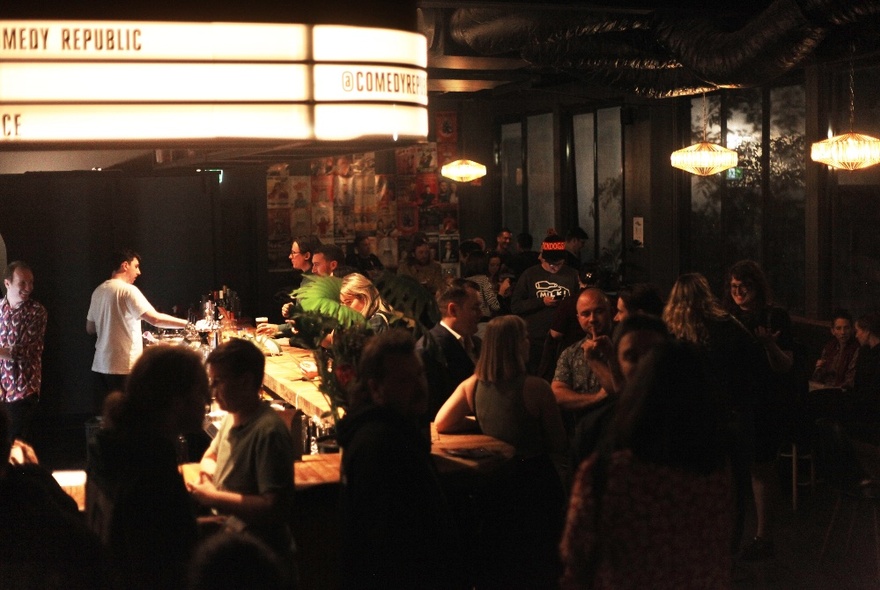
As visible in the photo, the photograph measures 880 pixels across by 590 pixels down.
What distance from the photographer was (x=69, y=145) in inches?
116

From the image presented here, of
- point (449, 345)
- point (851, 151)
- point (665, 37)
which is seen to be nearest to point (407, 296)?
point (449, 345)

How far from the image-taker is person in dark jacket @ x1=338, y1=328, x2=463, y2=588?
2.95 metres

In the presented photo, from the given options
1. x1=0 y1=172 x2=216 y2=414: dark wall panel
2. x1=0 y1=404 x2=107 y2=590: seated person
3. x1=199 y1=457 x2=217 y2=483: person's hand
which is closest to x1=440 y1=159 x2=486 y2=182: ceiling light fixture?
x1=0 y1=172 x2=216 y2=414: dark wall panel

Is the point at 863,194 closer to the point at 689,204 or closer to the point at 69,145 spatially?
the point at 689,204

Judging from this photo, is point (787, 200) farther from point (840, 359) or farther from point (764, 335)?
point (764, 335)

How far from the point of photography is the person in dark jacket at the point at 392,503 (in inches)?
116

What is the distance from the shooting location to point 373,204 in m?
16.4

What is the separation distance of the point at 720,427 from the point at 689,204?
33.7ft

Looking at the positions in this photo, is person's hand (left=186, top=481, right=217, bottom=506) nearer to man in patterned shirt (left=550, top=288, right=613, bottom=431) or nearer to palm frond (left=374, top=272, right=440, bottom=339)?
palm frond (left=374, top=272, right=440, bottom=339)

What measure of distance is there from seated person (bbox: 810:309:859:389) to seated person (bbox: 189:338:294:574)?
198 inches

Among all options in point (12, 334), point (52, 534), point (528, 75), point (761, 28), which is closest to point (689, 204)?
point (528, 75)

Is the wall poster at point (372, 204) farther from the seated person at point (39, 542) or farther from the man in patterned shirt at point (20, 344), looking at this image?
the seated person at point (39, 542)

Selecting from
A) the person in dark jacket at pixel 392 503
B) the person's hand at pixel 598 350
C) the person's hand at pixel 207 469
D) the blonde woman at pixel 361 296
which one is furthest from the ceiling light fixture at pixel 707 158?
the person in dark jacket at pixel 392 503

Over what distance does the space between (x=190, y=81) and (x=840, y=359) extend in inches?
230
